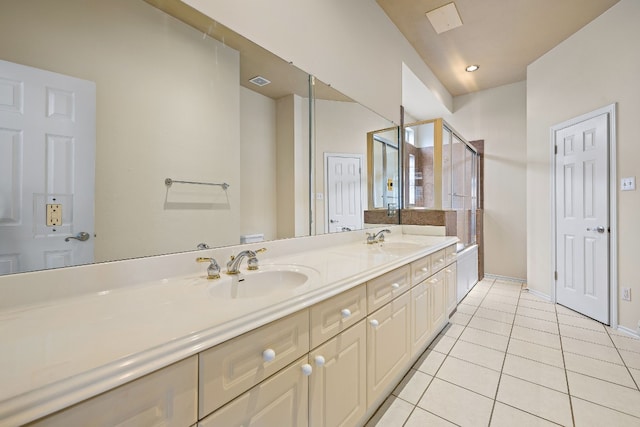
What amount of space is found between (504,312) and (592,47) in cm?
271

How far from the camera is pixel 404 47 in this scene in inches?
116

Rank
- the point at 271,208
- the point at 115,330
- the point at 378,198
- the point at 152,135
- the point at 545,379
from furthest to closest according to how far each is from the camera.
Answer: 1. the point at 378,198
2. the point at 545,379
3. the point at 271,208
4. the point at 152,135
5. the point at 115,330

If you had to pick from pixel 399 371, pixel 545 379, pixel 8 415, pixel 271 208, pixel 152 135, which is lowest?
pixel 545 379

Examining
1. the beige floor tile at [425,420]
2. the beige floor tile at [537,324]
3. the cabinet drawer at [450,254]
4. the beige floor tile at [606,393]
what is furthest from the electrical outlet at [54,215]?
the beige floor tile at [537,324]

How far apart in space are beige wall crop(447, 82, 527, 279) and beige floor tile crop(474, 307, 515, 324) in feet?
5.05

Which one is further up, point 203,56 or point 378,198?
point 203,56

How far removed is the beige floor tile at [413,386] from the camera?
1582 millimetres

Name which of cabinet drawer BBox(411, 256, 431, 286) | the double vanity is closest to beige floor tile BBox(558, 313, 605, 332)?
cabinet drawer BBox(411, 256, 431, 286)

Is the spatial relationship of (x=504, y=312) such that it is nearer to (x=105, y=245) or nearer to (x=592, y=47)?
(x=592, y=47)

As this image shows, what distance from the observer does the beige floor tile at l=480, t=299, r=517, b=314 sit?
2.96 m

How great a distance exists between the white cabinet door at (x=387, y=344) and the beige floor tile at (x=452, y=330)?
914 millimetres

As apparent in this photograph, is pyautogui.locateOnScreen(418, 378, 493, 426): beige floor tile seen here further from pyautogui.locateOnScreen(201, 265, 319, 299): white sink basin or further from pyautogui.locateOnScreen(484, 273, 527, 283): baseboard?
pyautogui.locateOnScreen(484, 273, 527, 283): baseboard

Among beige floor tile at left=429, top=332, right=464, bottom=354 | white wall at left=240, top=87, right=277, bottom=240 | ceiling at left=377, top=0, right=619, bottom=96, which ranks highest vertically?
ceiling at left=377, top=0, right=619, bottom=96

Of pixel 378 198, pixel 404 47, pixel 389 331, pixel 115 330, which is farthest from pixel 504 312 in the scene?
pixel 115 330
